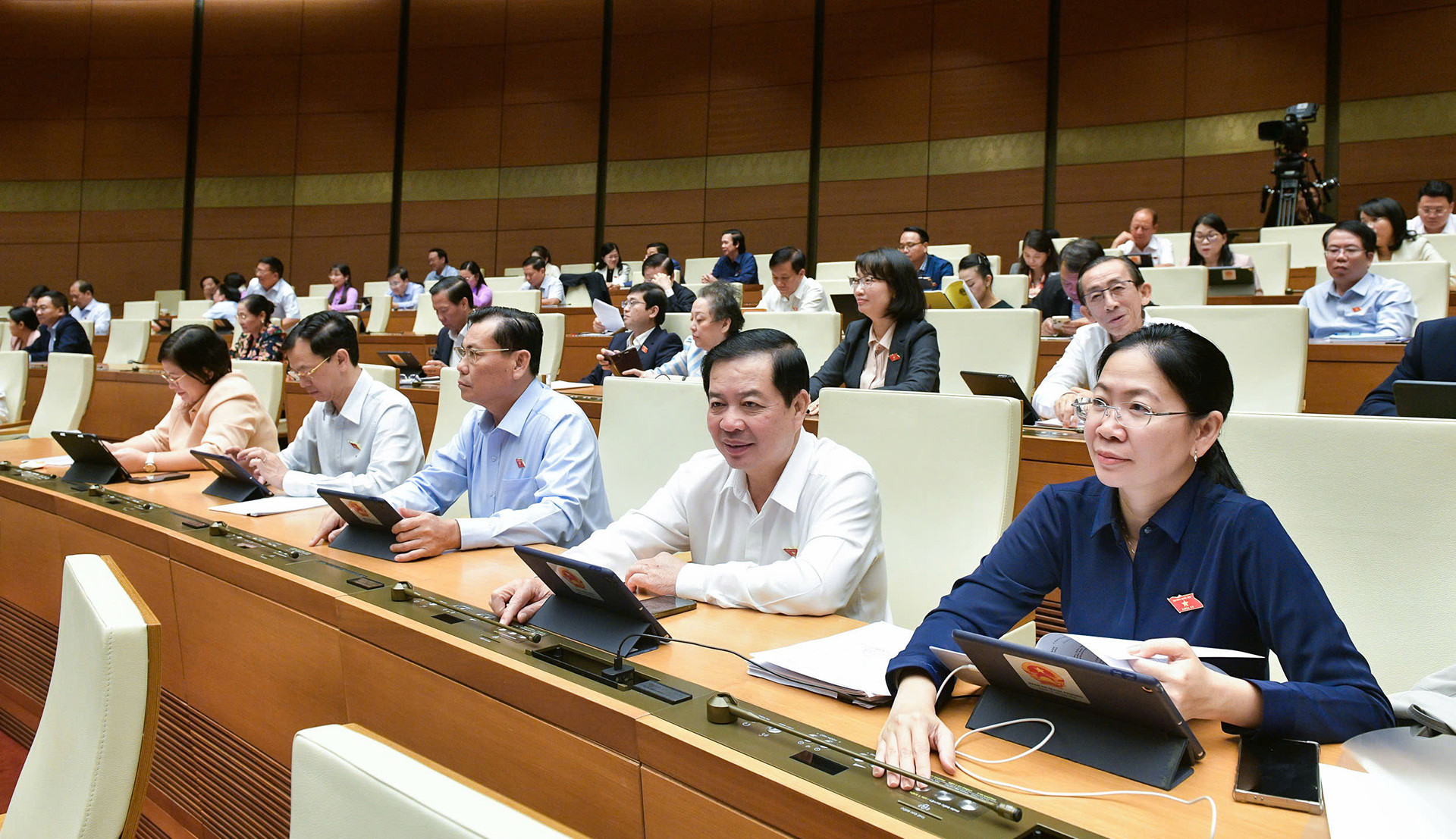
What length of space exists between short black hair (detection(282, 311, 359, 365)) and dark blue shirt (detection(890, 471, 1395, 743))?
2.10 m

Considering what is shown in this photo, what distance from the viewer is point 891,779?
Answer: 95 cm

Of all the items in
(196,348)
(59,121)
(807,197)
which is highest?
(59,121)

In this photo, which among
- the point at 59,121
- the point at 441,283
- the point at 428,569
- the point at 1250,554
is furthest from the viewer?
the point at 59,121

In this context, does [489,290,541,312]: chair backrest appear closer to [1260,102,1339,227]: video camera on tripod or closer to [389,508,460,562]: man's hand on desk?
[1260,102,1339,227]: video camera on tripod

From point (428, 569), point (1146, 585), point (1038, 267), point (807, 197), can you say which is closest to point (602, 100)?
point (807, 197)

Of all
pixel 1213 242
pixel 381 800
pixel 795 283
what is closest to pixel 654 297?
pixel 795 283

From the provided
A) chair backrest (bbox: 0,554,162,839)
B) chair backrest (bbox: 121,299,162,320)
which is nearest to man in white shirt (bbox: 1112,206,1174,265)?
chair backrest (bbox: 0,554,162,839)

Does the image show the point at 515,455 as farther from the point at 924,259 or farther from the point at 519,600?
the point at 924,259

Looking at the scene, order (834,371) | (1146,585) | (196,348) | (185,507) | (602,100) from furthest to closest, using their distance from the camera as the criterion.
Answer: (602,100)
(834,371)
(196,348)
(185,507)
(1146,585)

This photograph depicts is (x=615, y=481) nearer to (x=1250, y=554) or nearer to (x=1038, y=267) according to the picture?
(x=1250, y=554)

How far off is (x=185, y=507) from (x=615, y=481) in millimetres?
1054

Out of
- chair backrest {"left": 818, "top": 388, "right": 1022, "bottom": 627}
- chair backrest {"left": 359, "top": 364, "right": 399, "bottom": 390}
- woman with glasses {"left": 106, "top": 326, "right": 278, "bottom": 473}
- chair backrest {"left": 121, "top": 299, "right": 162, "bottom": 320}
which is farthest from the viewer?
chair backrest {"left": 121, "top": 299, "right": 162, "bottom": 320}

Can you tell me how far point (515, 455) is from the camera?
2383 millimetres

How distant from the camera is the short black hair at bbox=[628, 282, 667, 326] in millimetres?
4703
